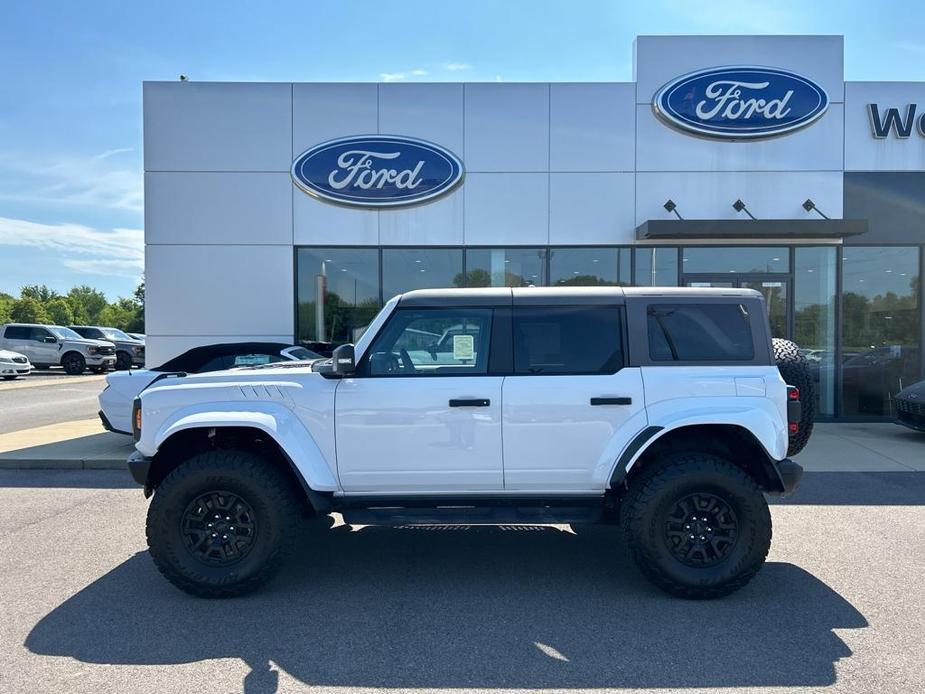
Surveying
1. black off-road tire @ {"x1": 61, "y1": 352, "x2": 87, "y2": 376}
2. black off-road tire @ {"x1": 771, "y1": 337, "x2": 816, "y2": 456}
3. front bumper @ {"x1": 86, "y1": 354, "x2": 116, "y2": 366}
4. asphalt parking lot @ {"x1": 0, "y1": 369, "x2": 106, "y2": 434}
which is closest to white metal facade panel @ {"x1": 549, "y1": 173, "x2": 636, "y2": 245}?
black off-road tire @ {"x1": 771, "y1": 337, "x2": 816, "y2": 456}

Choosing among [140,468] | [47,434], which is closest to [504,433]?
[140,468]

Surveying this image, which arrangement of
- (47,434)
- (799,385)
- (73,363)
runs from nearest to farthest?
1. (799,385)
2. (47,434)
3. (73,363)

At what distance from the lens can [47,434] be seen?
32.2 feet

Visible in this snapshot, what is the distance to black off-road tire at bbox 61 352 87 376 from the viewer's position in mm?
24453

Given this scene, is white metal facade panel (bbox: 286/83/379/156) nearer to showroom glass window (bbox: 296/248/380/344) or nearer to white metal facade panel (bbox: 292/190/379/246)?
white metal facade panel (bbox: 292/190/379/246)

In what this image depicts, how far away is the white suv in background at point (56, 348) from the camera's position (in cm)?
2450

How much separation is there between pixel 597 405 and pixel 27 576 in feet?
13.5

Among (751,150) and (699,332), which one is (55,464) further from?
(751,150)

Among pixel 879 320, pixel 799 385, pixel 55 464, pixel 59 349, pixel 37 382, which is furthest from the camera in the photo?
pixel 59 349

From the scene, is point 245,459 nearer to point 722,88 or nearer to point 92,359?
point 722,88

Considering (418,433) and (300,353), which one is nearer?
(418,433)

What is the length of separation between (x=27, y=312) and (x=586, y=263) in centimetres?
8345

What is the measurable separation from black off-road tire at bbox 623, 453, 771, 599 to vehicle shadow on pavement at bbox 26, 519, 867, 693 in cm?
15

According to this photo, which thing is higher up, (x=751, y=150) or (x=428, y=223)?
(x=751, y=150)
